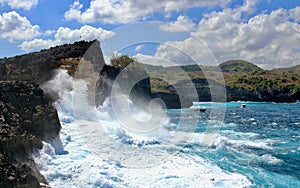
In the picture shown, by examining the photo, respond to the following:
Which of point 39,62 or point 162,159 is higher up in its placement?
point 39,62

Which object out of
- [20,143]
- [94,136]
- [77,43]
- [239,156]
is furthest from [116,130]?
[77,43]

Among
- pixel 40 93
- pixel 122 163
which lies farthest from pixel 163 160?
pixel 40 93

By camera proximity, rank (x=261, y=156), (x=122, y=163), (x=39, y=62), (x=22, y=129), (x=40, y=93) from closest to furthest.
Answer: (x=22, y=129) → (x=122, y=163) → (x=261, y=156) → (x=40, y=93) → (x=39, y=62)

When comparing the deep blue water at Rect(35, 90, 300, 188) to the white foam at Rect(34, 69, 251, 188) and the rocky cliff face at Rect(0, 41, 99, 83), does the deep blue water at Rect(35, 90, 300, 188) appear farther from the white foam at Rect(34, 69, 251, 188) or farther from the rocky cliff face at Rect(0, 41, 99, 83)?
the rocky cliff face at Rect(0, 41, 99, 83)

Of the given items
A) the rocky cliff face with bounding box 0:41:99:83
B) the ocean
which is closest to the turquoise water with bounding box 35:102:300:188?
the ocean

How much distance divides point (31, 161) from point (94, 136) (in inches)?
379

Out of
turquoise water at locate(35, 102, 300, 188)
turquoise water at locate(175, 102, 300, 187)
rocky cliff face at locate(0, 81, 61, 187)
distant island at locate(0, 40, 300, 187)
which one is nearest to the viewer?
rocky cliff face at locate(0, 81, 61, 187)

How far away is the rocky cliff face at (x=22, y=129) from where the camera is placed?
11.6 metres

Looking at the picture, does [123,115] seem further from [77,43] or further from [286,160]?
[286,160]

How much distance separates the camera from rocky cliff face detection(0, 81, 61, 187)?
1164 centimetres

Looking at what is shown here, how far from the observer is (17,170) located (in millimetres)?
11812

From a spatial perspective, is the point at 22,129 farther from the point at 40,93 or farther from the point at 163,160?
the point at 163,160

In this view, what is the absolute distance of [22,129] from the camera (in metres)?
17.1

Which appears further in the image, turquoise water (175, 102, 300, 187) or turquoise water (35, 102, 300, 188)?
turquoise water (175, 102, 300, 187)
